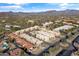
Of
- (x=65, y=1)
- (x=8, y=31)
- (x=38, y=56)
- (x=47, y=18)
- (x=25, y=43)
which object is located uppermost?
(x=65, y=1)

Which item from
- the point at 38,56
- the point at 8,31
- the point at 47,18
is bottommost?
the point at 38,56

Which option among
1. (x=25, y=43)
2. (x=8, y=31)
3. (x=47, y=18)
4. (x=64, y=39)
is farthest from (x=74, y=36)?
(x=8, y=31)

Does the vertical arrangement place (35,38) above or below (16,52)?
above

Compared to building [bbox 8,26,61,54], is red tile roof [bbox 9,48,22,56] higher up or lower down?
lower down

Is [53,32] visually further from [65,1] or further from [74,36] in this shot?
[65,1]

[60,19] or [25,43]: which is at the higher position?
[60,19]

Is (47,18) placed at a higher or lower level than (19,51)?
higher

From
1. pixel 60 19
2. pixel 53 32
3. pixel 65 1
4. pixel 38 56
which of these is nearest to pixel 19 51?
pixel 38 56

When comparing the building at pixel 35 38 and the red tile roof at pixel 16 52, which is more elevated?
the building at pixel 35 38

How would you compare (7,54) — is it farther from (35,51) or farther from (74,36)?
(74,36)
